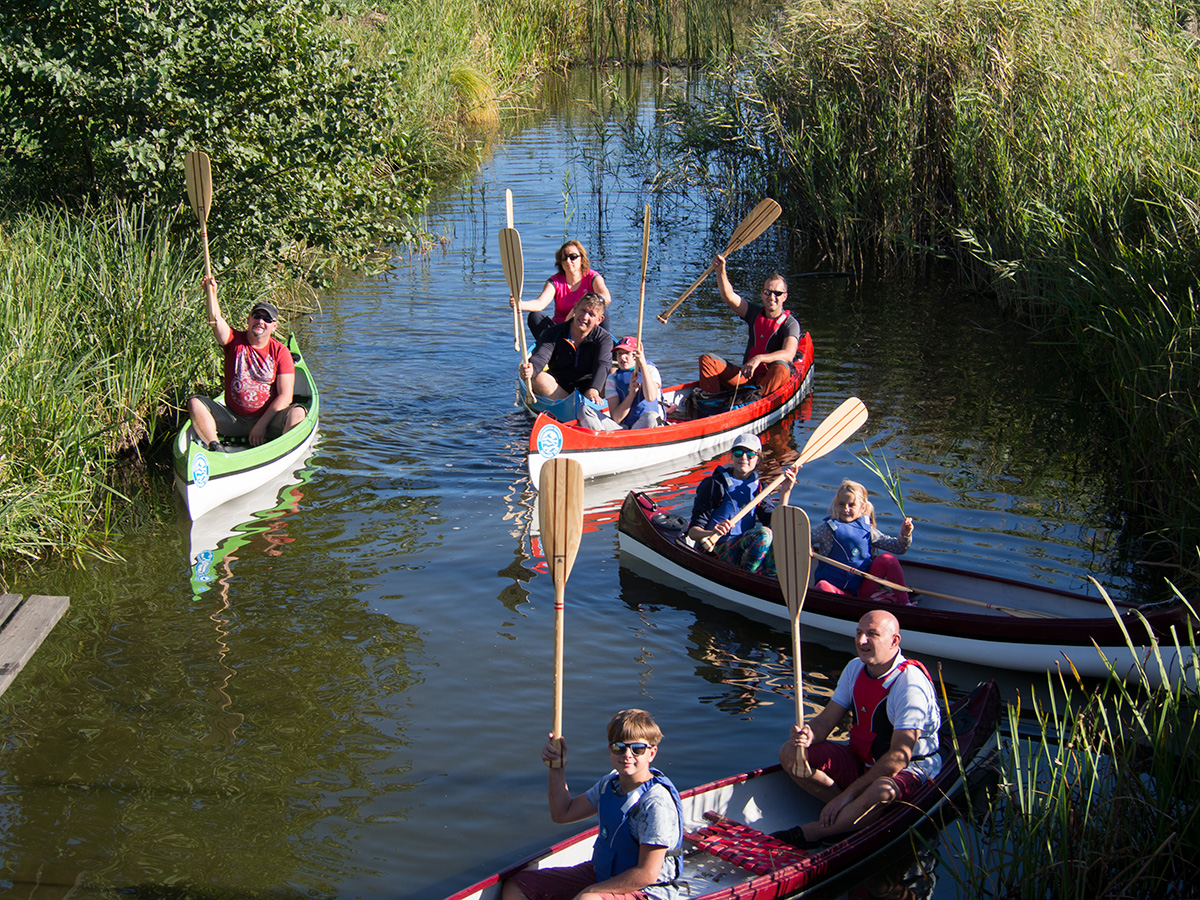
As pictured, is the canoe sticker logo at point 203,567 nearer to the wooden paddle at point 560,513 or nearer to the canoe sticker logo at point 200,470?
the canoe sticker logo at point 200,470

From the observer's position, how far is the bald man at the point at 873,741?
4941mm

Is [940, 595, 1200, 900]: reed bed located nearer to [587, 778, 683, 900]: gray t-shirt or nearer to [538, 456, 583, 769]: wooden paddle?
[587, 778, 683, 900]: gray t-shirt

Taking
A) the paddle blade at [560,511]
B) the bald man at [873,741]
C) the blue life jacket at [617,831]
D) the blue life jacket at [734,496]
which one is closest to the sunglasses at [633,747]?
the blue life jacket at [617,831]

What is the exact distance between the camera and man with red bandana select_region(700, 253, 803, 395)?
10547 mm

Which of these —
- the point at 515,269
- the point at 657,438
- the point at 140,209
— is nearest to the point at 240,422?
the point at 515,269

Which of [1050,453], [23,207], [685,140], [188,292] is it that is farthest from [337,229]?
[1050,453]

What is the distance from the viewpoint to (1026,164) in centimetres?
1198

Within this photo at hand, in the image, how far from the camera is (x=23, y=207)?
420 inches

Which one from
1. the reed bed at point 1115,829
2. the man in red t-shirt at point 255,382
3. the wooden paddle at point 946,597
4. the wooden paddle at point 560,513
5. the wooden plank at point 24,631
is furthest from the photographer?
the man in red t-shirt at point 255,382

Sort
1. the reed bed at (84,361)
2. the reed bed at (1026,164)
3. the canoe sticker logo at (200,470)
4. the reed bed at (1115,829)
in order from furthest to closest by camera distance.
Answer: the canoe sticker logo at (200,470), the reed bed at (1026,164), the reed bed at (84,361), the reed bed at (1115,829)

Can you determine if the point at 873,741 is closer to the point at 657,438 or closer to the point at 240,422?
the point at 657,438

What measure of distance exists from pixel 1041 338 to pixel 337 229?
7598 mm

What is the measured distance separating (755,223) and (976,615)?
616cm

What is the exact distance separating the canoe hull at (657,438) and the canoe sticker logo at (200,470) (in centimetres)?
239
